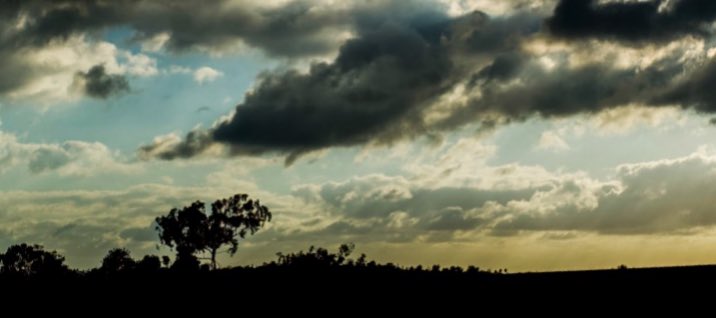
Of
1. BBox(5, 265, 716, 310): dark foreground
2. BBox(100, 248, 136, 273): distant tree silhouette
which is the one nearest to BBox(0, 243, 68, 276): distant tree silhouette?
BBox(100, 248, 136, 273): distant tree silhouette

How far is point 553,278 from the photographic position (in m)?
23.8

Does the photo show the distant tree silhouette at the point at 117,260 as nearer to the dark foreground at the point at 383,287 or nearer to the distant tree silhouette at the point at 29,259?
the distant tree silhouette at the point at 29,259

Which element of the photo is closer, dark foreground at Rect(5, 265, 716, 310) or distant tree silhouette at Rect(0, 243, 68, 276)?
dark foreground at Rect(5, 265, 716, 310)

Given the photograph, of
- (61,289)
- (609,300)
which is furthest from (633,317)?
(61,289)

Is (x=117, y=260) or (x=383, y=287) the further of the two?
(x=117, y=260)

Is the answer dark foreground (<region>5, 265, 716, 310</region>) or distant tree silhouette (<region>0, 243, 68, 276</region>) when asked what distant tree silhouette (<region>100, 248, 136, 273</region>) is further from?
dark foreground (<region>5, 265, 716, 310</region>)

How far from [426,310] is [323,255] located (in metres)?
68.0

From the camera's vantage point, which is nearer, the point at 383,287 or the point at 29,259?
the point at 383,287

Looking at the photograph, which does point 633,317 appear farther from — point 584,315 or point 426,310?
point 426,310

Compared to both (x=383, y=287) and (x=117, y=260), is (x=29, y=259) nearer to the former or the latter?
(x=117, y=260)

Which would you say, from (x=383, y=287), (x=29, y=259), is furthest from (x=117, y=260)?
(x=383, y=287)

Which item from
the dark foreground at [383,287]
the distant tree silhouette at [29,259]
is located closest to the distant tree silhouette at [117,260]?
the distant tree silhouette at [29,259]

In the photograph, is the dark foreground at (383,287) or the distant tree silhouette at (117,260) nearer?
the dark foreground at (383,287)

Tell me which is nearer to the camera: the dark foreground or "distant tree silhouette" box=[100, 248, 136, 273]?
the dark foreground
